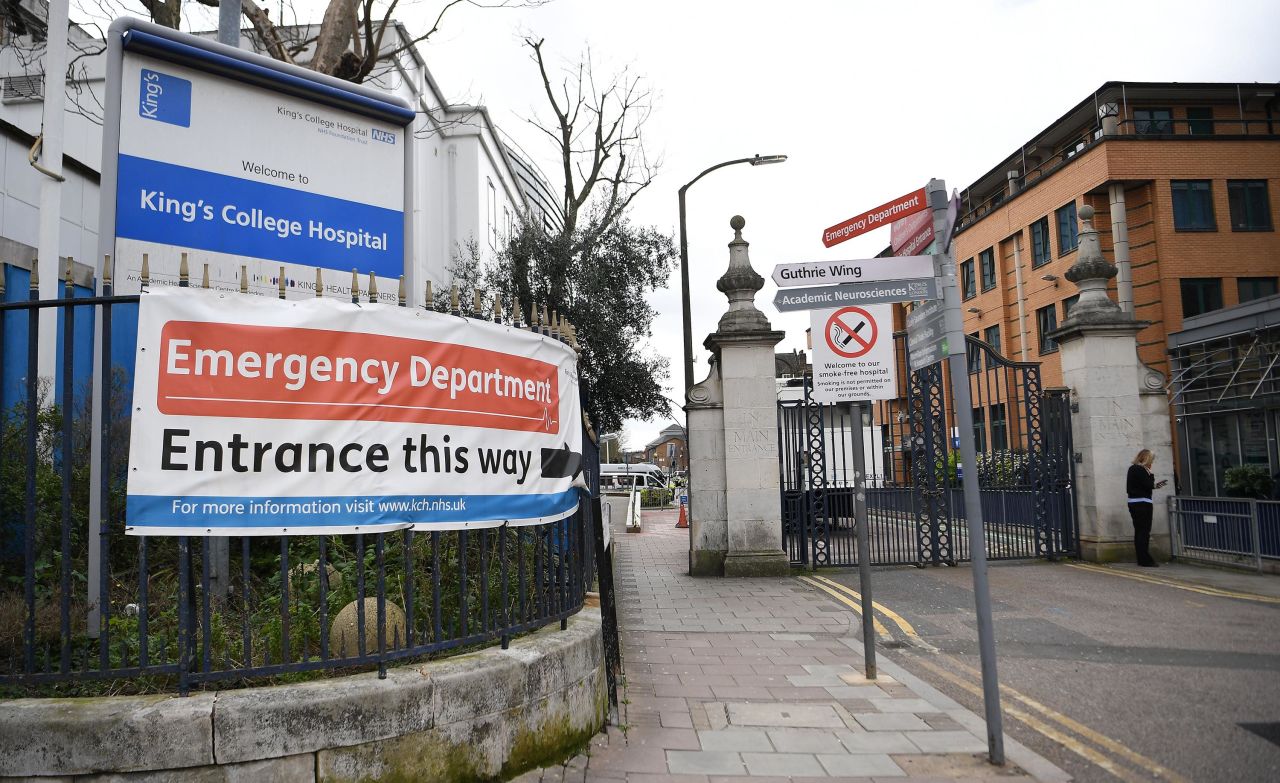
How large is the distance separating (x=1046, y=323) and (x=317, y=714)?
33395mm

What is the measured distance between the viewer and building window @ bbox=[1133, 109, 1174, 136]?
28.4 meters

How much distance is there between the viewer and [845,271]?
5.81m

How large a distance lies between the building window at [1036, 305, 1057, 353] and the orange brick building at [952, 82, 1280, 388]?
83 millimetres

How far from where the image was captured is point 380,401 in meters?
4.03

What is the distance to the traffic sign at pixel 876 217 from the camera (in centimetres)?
560

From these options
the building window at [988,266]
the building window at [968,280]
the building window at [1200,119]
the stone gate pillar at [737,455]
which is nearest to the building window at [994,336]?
the building window at [988,266]

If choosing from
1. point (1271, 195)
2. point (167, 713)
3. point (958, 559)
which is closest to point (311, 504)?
point (167, 713)

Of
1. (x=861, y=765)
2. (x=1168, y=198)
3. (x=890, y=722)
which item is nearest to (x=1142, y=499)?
(x=890, y=722)

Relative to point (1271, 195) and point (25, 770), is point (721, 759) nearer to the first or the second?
point (25, 770)

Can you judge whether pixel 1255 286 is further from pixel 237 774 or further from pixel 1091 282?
pixel 237 774

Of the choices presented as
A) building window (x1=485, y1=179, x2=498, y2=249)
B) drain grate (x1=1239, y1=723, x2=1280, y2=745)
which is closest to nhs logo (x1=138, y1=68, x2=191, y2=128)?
drain grate (x1=1239, y1=723, x2=1280, y2=745)

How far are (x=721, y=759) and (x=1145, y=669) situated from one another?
377 cm

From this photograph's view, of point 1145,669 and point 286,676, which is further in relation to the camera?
point 1145,669

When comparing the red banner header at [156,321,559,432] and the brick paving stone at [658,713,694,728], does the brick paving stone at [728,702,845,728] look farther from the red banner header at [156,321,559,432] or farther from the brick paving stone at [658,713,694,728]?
the red banner header at [156,321,559,432]
